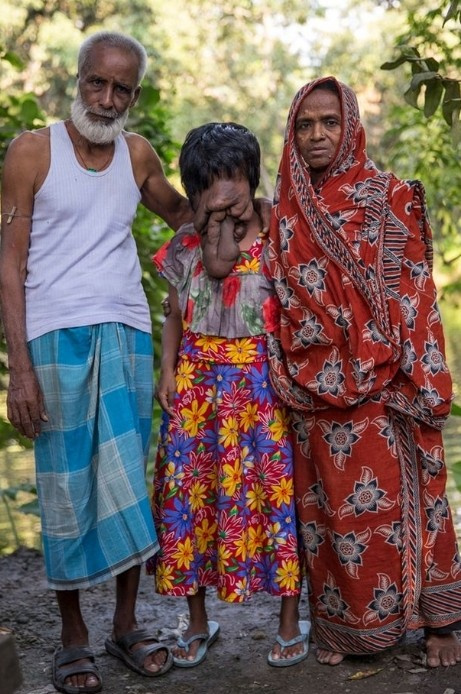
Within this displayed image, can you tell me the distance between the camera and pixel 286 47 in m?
22.8

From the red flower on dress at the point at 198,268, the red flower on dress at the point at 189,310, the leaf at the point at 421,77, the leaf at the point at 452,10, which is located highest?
the leaf at the point at 452,10

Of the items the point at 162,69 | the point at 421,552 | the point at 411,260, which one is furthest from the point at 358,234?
the point at 162,69

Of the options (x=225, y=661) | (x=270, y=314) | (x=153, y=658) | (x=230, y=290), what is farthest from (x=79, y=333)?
(x=225, y=661)

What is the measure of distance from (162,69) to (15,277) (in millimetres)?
19485

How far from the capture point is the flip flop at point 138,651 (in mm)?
3193

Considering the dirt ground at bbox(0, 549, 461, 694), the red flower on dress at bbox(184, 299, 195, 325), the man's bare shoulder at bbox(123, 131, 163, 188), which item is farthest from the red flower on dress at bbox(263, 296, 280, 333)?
the dirt ground at bbox(0, 549, 461, 694)

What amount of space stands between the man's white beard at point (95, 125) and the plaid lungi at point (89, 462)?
0.59 m

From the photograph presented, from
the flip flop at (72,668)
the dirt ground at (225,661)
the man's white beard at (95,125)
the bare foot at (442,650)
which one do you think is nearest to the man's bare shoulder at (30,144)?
the man's white beard at (95,125)

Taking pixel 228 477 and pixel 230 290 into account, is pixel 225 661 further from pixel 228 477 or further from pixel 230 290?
pixel 230 290

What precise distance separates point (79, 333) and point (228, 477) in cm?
66

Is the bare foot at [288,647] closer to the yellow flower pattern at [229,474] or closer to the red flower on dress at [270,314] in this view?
the yellow flower pattern at [229,474]

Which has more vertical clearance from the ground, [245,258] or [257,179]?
[257,179]

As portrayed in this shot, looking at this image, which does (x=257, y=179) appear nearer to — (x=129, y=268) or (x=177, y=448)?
(x=129, y=268)

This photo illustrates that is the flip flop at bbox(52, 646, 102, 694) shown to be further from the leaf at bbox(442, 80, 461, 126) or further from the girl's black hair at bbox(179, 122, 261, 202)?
the leaf at bbox(442, 80, 461, 126)
